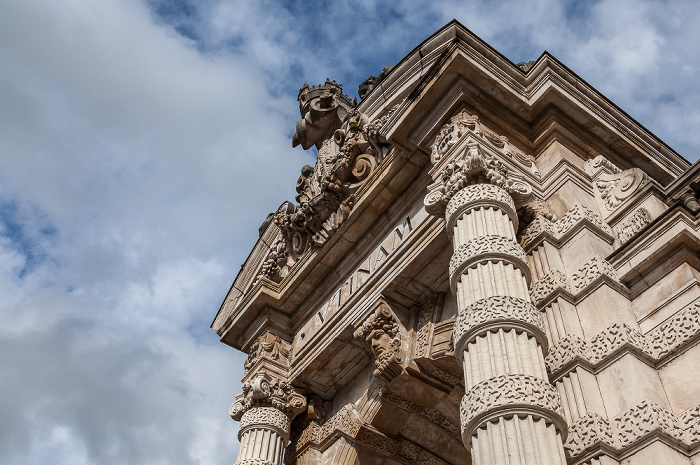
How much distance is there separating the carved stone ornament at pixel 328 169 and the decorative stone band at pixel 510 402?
22.5 feet

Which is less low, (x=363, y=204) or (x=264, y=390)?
(x=363, y=204)

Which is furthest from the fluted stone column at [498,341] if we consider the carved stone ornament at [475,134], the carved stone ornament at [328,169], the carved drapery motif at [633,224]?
Result: the carved stone ornament at [328,169]

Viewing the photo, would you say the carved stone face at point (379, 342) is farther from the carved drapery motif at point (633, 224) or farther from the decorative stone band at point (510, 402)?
the decorative stone band at point (510, 402)

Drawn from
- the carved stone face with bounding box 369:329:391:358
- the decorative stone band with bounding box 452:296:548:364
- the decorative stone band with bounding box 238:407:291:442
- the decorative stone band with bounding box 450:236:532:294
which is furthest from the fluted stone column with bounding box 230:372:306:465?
the decorative stone band with bounding box 452:296:548:364

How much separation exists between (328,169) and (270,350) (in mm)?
4133

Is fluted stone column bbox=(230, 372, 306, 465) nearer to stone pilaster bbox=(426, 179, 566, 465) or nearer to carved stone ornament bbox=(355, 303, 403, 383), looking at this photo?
carved stone ornament bbox=(355, 303, 403, 383)

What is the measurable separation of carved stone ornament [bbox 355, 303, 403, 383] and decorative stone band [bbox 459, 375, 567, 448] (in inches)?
169

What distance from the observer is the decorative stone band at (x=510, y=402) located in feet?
22.8

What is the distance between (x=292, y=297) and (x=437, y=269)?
4.05m

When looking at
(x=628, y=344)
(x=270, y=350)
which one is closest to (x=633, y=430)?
(x=628, y=344)

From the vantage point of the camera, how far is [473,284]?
333 inches

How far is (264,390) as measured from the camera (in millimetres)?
13398

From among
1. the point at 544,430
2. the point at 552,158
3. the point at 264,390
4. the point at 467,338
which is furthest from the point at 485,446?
the point at 264,390

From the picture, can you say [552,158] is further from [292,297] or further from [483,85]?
[292,297]
